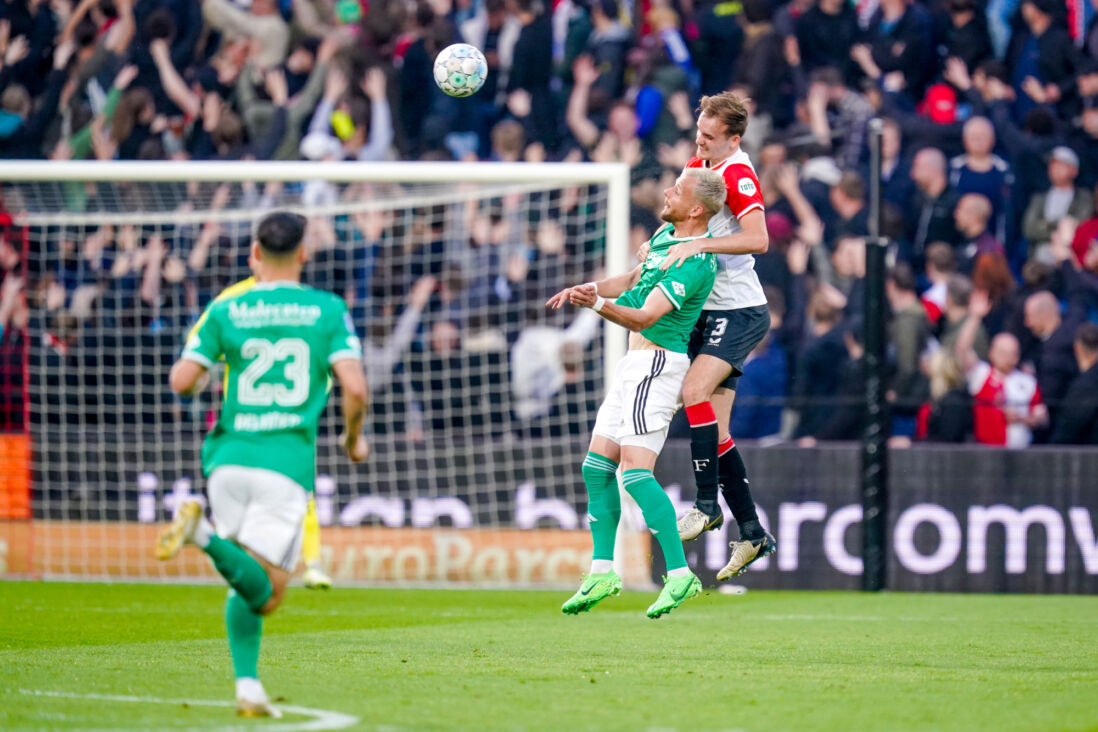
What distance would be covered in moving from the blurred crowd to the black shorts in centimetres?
432

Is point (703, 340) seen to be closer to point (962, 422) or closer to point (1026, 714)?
point (1026, 714)

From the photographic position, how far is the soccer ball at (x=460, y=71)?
9758 millimetres

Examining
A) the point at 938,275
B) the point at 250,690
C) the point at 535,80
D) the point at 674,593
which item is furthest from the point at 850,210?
the point at 250,690

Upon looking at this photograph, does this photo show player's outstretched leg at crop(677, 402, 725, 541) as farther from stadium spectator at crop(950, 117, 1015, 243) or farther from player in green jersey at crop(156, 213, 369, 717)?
stadium spectator at crop(950, 117, 1015, 243)

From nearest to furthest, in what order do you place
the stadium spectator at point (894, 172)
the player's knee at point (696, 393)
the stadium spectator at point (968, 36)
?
1. the player's knee at point (696, 393)
2. the stadium spectator at point (894, 172)
3. the stadium spectator at point (968, 36)

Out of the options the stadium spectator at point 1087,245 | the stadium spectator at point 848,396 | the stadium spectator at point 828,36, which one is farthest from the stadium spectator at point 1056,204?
the stadium spectator at point 828,36

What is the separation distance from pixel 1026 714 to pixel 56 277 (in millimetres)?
11352

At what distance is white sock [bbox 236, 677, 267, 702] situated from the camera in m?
5.42

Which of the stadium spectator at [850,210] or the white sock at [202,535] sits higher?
the stadium spectator at [850,210]

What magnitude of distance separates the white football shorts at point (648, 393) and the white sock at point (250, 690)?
9.96 ft

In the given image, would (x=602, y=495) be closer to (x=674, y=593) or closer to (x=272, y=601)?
(x=674, y=593)

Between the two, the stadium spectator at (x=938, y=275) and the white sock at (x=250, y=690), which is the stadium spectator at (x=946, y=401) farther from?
the white sock at (x=250, y=690)

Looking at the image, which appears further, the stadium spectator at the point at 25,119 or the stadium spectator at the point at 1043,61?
the stadium spectator at the point at 25,119

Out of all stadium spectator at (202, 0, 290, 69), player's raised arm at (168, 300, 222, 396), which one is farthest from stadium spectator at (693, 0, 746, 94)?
player's raised arm at (168, 300, 222, 396)
